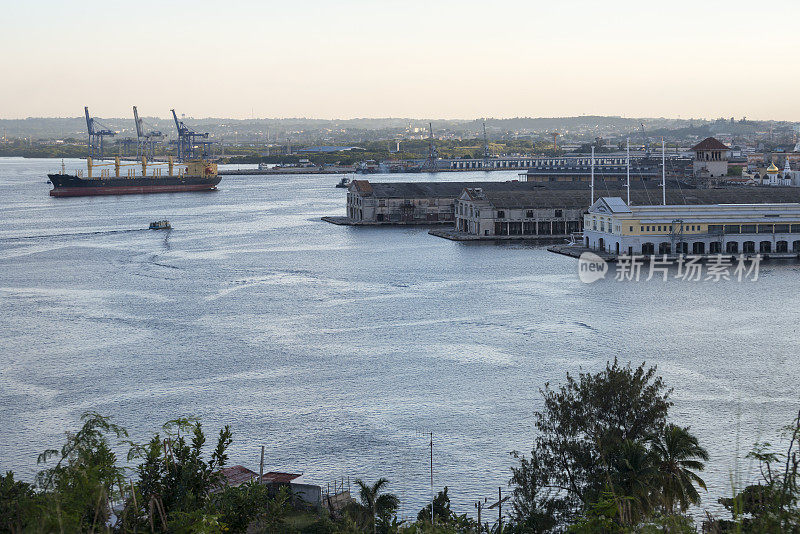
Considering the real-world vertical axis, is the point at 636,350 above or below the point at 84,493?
below

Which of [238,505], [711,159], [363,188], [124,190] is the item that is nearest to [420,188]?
[363,188]

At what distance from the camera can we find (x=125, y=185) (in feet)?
113

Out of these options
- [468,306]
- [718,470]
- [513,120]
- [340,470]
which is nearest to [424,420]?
[340,470]

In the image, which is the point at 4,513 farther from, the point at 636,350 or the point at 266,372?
the point at 636,350

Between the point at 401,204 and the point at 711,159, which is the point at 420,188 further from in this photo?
the point at 711,159

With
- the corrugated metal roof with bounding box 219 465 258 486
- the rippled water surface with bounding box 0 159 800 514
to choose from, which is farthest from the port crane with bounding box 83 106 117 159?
the corrugated metal roof with bounding box 219 465 258 486

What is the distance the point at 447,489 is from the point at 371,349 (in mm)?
3578

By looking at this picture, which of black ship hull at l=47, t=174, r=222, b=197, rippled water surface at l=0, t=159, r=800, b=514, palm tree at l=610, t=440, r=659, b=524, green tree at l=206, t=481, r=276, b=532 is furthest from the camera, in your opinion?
black ship hull at l=47, t=174, r=222, b=197

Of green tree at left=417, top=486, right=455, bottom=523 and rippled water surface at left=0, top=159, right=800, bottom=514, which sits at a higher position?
green tree at left=417, top=486, right=455, bottom=523

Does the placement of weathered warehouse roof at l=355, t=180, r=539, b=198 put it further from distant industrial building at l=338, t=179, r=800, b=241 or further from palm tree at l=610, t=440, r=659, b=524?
palm tree at l=610, t=440, r=659, b=524

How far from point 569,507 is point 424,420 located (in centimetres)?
217

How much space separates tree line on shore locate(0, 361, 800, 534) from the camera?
2.96 m

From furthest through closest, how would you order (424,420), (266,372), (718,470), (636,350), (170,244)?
(170,244), (636,350), (266,372), (424,420), (718,470)

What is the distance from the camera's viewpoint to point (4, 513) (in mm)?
3393
